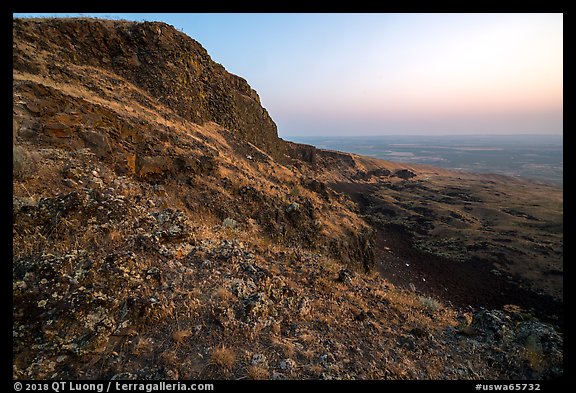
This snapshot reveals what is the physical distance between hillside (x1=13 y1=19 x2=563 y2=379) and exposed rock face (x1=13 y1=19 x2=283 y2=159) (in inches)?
4.1

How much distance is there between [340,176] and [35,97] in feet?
202

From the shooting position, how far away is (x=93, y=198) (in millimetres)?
6484

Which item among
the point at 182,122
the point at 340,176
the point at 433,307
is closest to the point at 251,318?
the point at 433,307

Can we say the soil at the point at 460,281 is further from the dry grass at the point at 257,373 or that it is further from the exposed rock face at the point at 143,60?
the exposed rock face at the point at 143,60

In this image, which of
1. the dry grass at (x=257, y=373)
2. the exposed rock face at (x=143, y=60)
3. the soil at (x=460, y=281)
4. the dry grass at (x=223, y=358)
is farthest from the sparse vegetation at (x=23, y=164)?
the soil at (x=460, y=281)

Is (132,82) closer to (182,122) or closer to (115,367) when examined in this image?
(182,122)

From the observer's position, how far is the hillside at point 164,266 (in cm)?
441

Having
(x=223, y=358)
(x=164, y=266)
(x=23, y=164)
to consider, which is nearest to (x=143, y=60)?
(x=23, y=164)

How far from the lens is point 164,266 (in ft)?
19.4

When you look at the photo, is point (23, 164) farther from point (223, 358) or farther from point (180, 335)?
point (223, 358)

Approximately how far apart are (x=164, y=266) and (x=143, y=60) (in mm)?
17329

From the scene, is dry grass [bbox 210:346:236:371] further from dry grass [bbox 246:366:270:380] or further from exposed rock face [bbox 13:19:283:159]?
exposed rock face [bbox 13:19:283:159]

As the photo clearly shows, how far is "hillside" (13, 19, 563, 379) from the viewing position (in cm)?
441

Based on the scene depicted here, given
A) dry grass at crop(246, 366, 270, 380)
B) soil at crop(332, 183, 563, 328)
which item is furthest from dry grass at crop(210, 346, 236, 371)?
soil at crop(332, 183, 563, 328)
